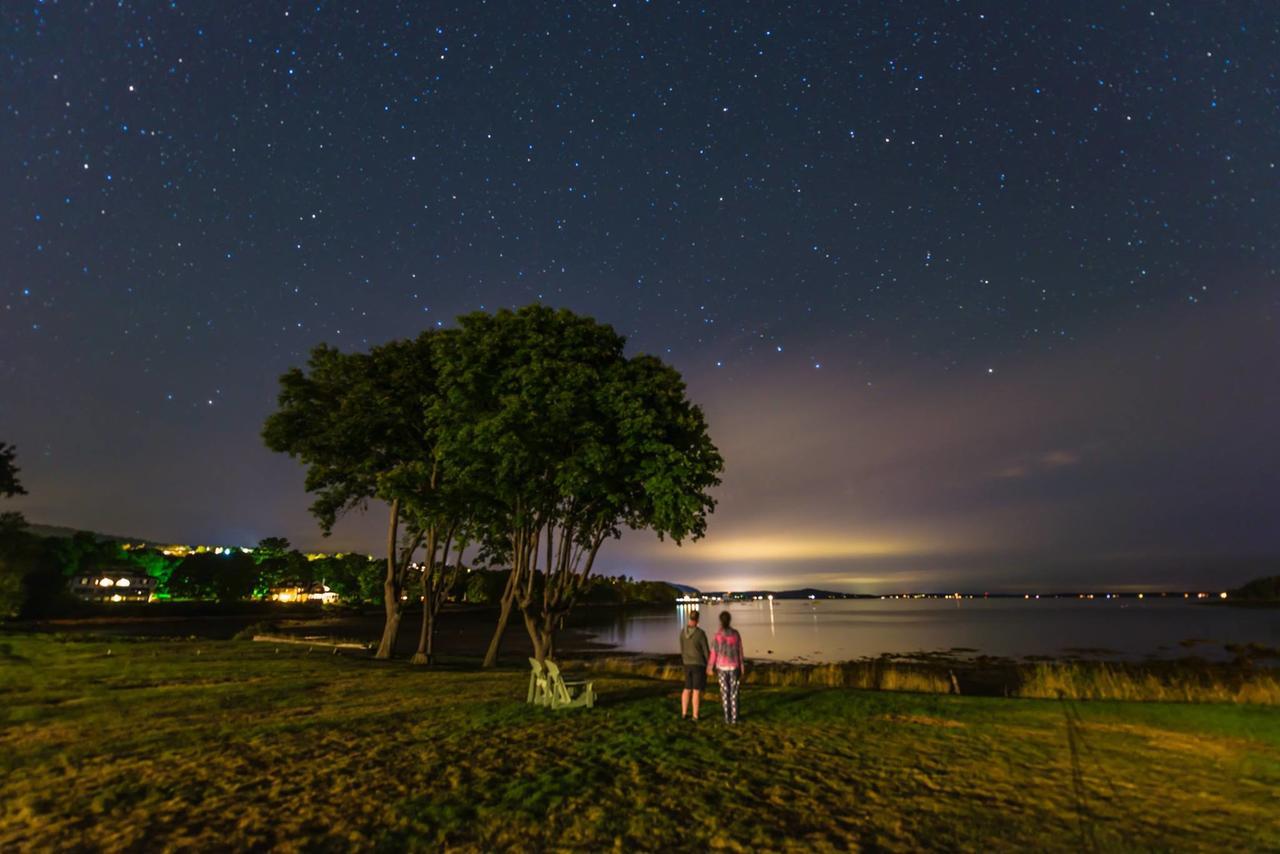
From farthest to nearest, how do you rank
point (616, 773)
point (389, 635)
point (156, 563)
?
point (156, 563) → point (389, 635) → point (616, 773)

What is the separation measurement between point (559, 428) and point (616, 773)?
12.5 metres

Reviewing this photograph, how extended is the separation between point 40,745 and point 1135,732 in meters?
19.8

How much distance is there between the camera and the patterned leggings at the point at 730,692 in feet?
43.5

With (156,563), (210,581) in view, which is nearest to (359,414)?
(210,581)

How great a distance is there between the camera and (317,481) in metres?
29.1

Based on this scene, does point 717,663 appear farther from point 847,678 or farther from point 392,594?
point 392,594

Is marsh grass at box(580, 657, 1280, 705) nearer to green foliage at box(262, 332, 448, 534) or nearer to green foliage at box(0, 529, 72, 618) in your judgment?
green foliage at box(262, 332, 448, 534)

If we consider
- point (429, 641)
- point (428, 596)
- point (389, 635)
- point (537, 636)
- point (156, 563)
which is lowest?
point (429, 641)

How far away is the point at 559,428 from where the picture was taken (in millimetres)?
20672

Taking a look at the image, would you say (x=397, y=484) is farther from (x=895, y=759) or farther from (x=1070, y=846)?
(x=1070, y=846)

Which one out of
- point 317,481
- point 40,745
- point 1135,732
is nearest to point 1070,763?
point 1135,732

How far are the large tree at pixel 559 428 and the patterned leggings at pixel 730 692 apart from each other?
715 cm

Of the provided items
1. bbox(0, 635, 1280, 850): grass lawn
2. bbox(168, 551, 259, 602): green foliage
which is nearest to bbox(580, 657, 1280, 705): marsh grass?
bbox(0, 635, 1280, 850): grass lawn

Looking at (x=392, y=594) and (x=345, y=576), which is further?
(x=345, y=576)
